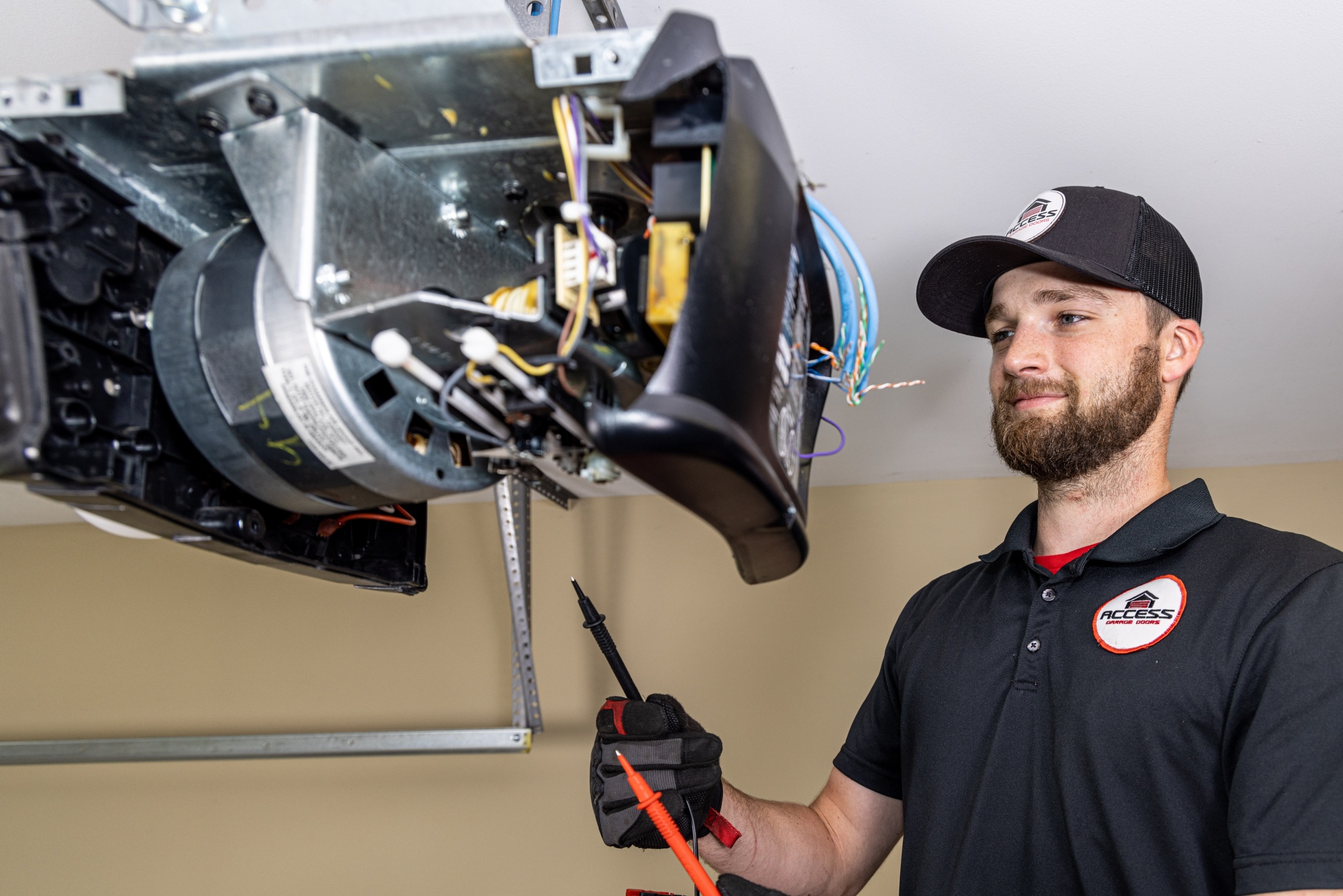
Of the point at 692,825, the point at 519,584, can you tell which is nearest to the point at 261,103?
the point at 692,825

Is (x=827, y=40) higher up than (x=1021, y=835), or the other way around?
(x=827, y=40)

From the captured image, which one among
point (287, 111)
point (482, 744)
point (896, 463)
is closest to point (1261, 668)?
point (287, 111)

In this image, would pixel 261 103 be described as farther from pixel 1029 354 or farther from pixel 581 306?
pixel 1029 354

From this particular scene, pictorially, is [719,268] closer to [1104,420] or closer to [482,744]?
[1104,420]

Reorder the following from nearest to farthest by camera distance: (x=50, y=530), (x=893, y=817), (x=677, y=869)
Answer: (x=893, y=817) < (x=677, y=869) < (x=50, y=530)

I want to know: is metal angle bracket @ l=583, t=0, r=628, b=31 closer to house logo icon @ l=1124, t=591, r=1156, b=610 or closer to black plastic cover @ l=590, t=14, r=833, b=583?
black plastic cover @ l=590, t=14, r=833, b=583

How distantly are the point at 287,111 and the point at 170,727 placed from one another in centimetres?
212

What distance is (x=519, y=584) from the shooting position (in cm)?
172

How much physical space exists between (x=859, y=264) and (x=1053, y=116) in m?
0.45

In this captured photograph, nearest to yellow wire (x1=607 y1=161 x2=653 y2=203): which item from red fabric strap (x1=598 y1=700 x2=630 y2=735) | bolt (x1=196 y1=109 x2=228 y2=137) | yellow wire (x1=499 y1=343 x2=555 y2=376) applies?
yellow wire (x1=499 y1=343 x2=555 y2=376)

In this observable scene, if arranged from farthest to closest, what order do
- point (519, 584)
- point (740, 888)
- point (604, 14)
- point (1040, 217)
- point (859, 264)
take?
point (519, 584), point (740, 888), point (1040, 217), point (604, 14), point (859, 264)

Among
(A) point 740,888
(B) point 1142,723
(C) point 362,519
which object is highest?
(C) point 362,519

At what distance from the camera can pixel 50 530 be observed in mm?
2492

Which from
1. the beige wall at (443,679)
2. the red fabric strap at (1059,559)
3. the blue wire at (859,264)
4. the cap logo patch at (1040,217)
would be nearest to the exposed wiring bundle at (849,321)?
the blue wire at (859,264)
